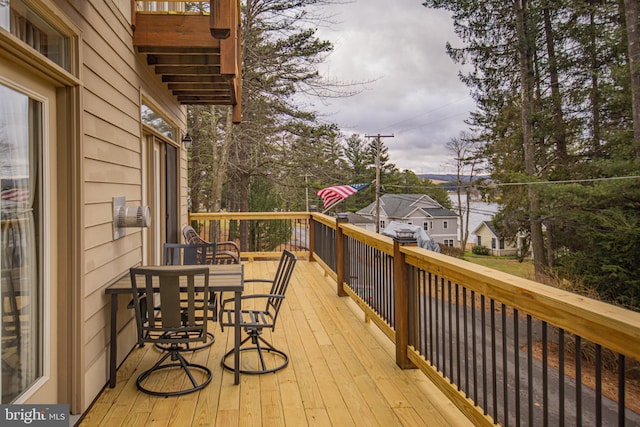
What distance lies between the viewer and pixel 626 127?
12.5m

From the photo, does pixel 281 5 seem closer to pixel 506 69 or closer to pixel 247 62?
pixel 247 62

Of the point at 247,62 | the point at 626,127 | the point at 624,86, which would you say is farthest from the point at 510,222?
the point at 247,62

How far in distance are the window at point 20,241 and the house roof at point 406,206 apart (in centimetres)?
2965

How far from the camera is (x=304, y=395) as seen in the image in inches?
110

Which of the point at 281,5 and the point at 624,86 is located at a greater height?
the point at 281,5

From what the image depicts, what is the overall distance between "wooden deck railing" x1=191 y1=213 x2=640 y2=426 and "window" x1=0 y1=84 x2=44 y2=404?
6.49 ft

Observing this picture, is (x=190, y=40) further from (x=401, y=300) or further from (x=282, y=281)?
(x=401, y=300)

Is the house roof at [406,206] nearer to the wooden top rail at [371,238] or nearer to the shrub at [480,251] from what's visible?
the shrub at [480,251]

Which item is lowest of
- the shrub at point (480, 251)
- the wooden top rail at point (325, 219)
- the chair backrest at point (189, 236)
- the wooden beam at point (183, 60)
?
the shrub at point (480, 251)

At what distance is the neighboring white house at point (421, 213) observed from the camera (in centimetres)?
3250

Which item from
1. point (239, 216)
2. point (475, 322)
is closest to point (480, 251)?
point (239, 216)

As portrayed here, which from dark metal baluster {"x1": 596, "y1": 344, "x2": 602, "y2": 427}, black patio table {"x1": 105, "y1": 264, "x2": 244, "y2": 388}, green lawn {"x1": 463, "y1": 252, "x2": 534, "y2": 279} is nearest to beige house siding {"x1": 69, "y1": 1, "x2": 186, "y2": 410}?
black patio table {"x1": 105, "y1": 264, "x2": 244, "y2": 388}

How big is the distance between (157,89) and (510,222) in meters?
14.2

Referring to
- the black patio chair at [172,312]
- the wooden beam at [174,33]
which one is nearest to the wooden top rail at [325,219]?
the wooden beam at [174,33]
